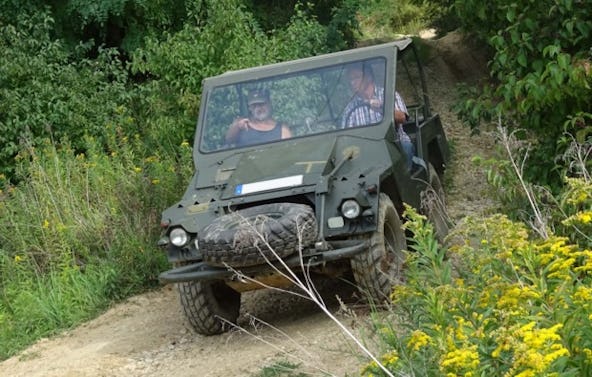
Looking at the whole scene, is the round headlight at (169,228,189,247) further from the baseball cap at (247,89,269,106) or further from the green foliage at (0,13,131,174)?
the green foliage at (0,13,131,174)

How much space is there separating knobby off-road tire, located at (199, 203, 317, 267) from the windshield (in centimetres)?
147

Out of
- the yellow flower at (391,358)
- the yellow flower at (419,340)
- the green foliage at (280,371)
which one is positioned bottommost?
the green foliage at (280,371)

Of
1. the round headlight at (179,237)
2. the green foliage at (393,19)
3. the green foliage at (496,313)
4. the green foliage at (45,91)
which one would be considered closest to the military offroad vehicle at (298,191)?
the round headlight at (179,237)

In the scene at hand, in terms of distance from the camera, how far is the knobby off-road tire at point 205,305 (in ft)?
24.8

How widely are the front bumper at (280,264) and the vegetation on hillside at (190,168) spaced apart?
1.81 feet

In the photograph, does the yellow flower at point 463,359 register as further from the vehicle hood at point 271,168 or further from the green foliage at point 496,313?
the vehicle hood at point 271,168

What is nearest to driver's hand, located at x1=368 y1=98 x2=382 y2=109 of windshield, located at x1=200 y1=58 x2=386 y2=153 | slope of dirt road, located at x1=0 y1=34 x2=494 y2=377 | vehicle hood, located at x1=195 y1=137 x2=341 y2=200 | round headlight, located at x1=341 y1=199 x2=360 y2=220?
windshield, located at x1=200 y1=58 x2=386 y2=153

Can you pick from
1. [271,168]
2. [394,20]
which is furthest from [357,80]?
[394,20]

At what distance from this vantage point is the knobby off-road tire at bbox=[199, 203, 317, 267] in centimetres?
665

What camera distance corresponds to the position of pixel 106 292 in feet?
30.7

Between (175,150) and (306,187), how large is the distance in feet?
15.3

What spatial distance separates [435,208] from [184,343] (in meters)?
1.99

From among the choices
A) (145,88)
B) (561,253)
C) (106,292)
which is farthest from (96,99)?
(561,253)

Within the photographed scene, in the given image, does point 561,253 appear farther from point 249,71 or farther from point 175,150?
point 175,150
